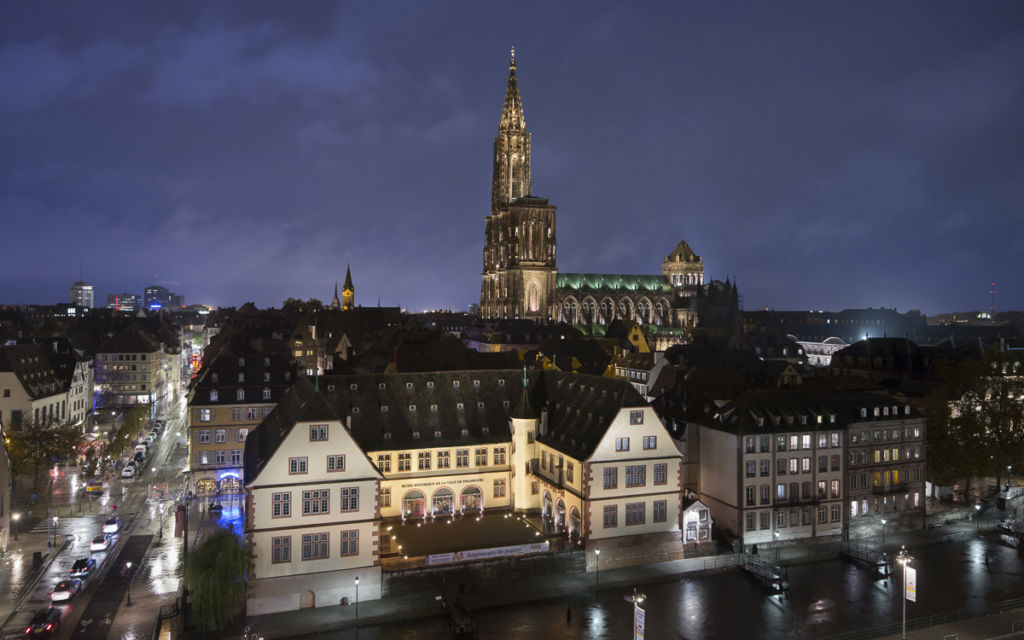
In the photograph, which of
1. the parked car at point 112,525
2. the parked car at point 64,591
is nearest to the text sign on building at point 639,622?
the parked car at point 64,591

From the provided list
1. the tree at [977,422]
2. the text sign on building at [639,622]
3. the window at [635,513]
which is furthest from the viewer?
the tree at [977,422]

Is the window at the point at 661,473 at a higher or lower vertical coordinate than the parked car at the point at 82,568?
higher

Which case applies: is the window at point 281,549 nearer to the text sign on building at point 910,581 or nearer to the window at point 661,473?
the window at point 661,473

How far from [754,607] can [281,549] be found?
1119 inches

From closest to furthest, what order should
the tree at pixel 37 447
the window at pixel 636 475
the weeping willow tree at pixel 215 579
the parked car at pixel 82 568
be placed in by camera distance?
the weeping willow tree at pixel 215 579, the parked car at pixel 82 568, the window at pixel 636 475, the tree at pixel 37 447

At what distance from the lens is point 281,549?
43.3m

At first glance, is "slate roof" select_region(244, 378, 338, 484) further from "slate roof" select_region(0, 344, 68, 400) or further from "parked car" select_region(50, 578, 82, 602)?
"slate roof" select_region(0, 344, 68, 400)

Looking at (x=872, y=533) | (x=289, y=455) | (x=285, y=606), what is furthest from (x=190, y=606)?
(x=872, y=533)

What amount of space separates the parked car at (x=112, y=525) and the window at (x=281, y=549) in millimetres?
19104

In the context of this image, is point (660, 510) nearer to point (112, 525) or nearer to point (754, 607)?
point (754, 607)

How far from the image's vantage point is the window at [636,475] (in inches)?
2023

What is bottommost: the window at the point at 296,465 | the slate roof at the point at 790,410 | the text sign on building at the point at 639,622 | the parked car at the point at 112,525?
the parked car at the point at 112,525

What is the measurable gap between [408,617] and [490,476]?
14.3 m

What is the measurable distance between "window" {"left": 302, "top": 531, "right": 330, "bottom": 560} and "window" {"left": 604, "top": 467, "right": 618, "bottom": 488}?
18.4 metres
